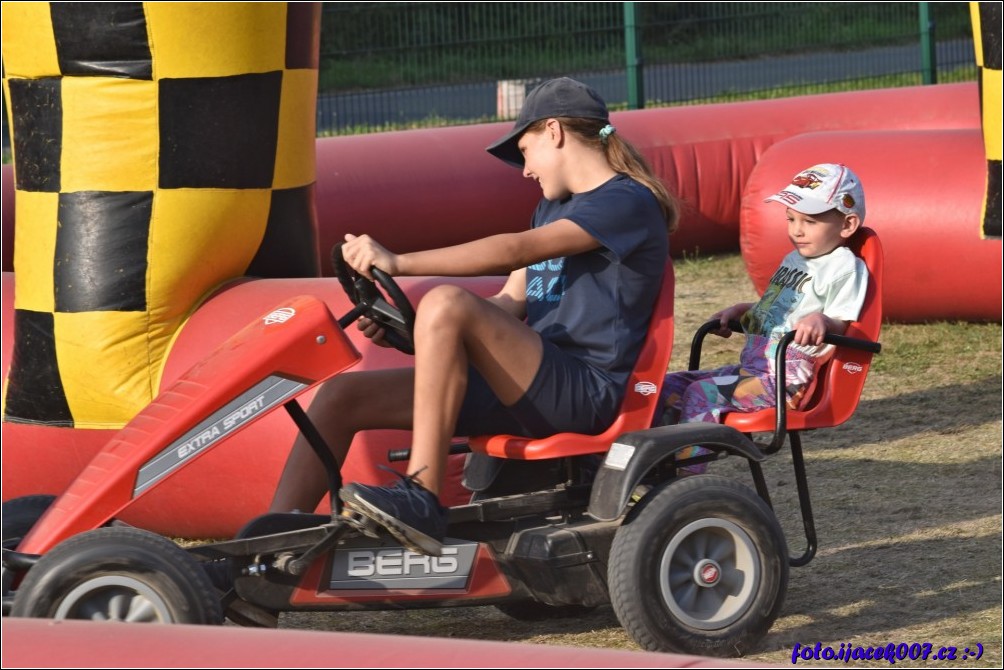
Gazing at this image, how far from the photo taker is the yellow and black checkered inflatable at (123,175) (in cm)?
402

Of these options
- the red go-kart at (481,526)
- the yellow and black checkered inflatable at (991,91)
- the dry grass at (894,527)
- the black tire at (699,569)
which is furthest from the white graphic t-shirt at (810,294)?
the yellow and black checkered inflatable at (991,91)

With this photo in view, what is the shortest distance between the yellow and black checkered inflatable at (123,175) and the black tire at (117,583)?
1.28 meters

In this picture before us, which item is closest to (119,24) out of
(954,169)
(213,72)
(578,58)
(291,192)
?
(213,72)

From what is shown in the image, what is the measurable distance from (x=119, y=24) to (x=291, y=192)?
2.35 feet

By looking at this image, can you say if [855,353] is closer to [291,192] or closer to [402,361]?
[402,361]

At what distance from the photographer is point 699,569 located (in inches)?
126

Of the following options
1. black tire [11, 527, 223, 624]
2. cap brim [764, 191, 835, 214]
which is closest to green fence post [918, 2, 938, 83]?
cap brim [764, 191, 835, 214]

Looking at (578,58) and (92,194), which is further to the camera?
(578,58)

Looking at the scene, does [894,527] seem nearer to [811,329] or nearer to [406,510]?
[811,329]

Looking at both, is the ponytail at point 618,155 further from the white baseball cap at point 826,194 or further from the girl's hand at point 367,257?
the girl's hand at point 367,257

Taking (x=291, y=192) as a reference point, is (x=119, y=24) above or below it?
above

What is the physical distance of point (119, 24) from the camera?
3984 millimetres

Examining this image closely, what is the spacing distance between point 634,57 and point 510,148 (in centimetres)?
813

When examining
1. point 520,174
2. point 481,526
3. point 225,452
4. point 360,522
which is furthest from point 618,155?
point 520,174
